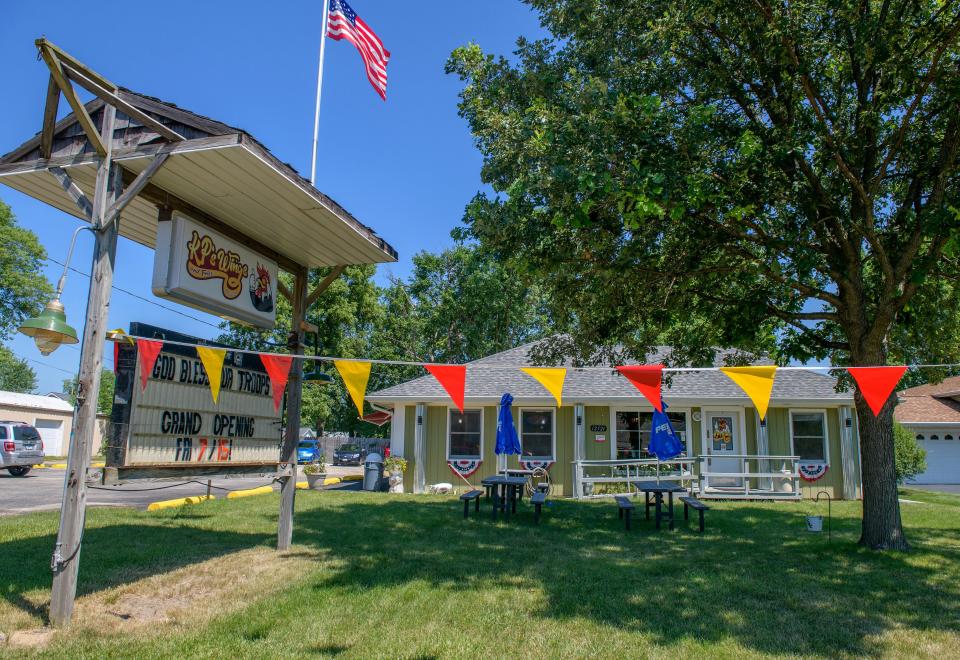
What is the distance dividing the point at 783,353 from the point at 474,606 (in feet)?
23.4

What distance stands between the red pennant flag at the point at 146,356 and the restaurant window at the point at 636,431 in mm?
12032

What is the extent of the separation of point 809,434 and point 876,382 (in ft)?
31.6

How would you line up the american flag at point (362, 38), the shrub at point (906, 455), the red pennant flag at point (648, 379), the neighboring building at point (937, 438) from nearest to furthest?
the red pennant flag at point (648, 379), the american flag at point (362, 38), the shrub at point (906, 455), the neighboring building at point (937, 438)

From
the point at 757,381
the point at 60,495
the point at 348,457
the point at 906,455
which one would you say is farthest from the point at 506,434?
the point at 348,457

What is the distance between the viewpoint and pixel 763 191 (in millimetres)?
7785

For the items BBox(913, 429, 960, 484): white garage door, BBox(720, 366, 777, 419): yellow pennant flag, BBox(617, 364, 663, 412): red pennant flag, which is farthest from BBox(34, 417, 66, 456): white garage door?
BBox(913, 429, 960, 484): white garage door

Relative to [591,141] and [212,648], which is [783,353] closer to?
[591,141]

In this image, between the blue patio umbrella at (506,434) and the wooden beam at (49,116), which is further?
the blue patio umbrella at (506,434)

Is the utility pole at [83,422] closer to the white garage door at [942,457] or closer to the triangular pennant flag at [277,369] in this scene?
the triangular pennant flag at [277,369]

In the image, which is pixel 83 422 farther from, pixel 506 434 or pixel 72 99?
pixel 506 434

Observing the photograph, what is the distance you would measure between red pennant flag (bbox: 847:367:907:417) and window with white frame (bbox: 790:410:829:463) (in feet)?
30.8

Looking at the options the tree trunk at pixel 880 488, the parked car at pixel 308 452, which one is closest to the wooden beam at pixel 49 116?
the tree trunk at pixel 880 488

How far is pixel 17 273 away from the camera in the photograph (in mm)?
34531

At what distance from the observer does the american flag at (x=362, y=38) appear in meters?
10.6
